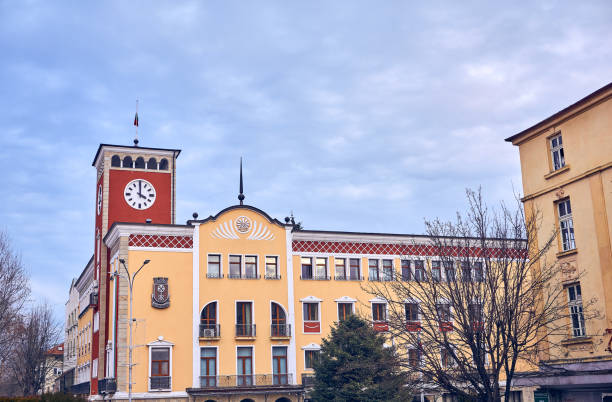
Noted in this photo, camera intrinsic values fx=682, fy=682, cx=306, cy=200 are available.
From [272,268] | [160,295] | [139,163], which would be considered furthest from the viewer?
[139,163]

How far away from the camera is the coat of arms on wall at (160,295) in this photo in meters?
48.3

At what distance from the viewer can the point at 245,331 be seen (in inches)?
1966

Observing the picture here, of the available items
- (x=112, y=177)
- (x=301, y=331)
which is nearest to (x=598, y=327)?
(x=301, y=331)

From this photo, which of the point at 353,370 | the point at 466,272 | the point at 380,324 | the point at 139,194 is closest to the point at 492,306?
the point at 466,272

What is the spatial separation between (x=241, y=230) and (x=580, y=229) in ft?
101

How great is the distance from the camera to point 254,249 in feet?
170

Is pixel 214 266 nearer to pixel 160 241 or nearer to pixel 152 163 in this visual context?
pixel 160 241

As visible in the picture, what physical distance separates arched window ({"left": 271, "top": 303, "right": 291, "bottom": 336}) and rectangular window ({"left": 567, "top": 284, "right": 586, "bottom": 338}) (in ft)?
93.1

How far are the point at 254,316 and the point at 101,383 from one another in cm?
1196

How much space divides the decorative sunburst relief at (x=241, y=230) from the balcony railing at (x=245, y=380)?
10.2 metres

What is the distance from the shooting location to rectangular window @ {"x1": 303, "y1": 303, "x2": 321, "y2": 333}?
170ft

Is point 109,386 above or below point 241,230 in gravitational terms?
below

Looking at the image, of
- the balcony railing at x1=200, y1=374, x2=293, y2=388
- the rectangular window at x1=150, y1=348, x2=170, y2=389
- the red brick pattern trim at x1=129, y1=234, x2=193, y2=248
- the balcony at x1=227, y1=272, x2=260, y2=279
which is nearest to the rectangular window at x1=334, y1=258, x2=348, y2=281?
the balcony at x1=227, y1=272, x2=260, y2=279

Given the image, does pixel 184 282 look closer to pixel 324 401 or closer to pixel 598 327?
pixel 324 401
